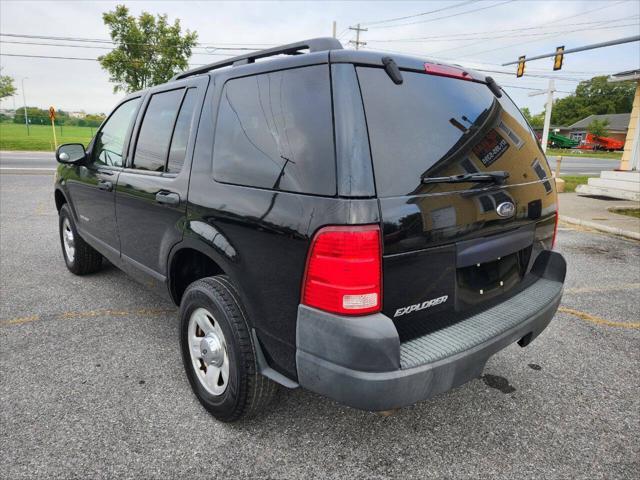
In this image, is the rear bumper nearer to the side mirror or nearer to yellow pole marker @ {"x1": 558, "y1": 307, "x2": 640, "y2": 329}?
yellow pole marker @ {"x1": 558, "y1": 307, "x2": 640, "y2": 329}

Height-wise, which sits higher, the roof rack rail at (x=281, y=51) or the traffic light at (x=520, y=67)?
the traffic light at (x=520, y=67)

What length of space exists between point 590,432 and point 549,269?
0.93m

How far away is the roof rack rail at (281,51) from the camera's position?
6.81 feet

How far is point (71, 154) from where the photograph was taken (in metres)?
4.06

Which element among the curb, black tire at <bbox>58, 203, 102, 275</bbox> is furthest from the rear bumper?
the curb

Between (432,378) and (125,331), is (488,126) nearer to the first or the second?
(432,378)

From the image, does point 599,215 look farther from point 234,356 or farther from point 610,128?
point 610,128

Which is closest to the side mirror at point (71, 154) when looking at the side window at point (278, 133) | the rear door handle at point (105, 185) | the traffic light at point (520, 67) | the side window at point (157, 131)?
the rear door handle at point (105, 185)

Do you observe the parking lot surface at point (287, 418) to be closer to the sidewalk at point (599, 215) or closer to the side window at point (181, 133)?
the side window at point (181, 133)

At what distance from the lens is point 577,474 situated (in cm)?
212

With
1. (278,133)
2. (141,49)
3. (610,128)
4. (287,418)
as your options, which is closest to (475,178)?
(278,133)

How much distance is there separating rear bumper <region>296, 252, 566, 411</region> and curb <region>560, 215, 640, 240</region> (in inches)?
284

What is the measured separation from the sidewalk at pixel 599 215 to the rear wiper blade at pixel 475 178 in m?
6.99

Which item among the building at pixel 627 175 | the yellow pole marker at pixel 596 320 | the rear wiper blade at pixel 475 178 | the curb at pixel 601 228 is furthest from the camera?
the building at pixel 627 175
